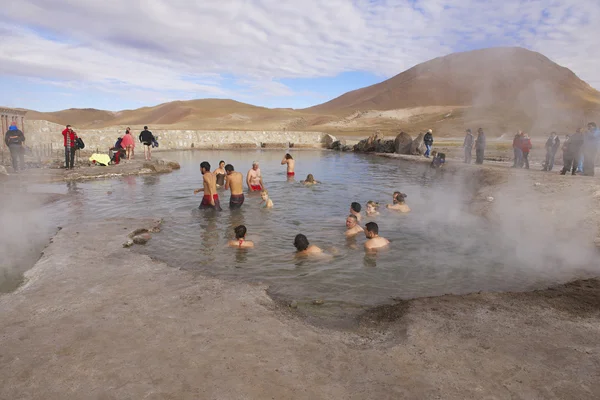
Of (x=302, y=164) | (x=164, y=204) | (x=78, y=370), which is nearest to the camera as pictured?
(x=78, y=370)

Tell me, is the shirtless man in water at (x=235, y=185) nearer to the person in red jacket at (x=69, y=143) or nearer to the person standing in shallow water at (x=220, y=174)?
the person standing in shallow water at (x=220, y=174)

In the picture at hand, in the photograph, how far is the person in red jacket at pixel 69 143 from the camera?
14.2m

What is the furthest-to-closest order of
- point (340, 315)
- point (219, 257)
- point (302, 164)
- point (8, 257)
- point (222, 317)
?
Result: 1. point (302, 164)
2. point (219, 257)
3. point (8, 257)
4. point (340, 315)
5. point (222, 317)

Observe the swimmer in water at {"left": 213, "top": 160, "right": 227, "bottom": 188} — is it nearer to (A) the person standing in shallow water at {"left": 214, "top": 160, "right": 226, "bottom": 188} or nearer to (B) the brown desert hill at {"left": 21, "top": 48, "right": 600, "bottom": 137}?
(A) the person standing in shallow water at {"left": 214, "top": 160, "right": 226, "bottom": 188}

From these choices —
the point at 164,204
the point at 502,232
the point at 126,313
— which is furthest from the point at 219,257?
the point at 502,232

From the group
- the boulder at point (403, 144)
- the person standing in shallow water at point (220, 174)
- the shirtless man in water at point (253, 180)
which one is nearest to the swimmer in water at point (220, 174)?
the person standing in shallow water at point (220, 174)

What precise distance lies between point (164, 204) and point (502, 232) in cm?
839

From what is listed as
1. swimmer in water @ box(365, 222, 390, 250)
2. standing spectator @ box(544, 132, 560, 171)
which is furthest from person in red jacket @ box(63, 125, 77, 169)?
standing spectator @ box(544, 132, 560, 171)

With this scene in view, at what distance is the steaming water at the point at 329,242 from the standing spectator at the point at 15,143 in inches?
92.2

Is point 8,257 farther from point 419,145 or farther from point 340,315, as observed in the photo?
point 419,145

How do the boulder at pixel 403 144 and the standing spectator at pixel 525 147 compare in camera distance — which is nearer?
the standing spectator at pixel 525 147

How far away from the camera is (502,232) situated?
770cm

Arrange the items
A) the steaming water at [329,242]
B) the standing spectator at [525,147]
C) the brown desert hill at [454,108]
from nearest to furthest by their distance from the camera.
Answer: the steaming water at [329,242], the standing spectator at [525,147], the brown desert hill at [454,108]

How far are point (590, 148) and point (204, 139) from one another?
2933 cm
